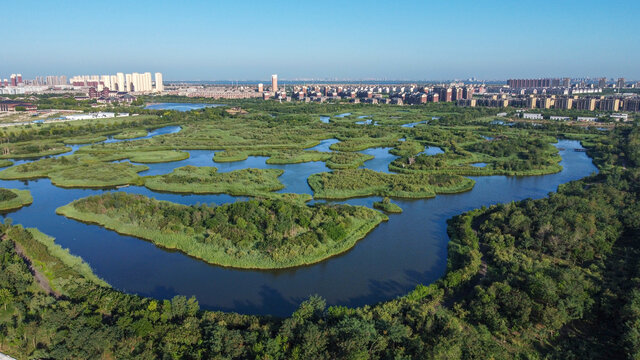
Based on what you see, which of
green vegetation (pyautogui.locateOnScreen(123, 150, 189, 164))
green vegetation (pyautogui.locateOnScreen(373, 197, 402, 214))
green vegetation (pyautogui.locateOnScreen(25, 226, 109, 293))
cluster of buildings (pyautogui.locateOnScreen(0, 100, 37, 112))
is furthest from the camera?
cluster of buildings (pyautogui.locateOnScreen(0, 100, 37, 112))

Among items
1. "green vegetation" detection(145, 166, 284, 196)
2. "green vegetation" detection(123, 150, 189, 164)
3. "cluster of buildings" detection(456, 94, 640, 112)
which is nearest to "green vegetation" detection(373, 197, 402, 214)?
"green vegetation" detection(145, 166, 284, 196)

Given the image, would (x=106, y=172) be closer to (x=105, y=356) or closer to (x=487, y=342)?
(x=105, y=356)

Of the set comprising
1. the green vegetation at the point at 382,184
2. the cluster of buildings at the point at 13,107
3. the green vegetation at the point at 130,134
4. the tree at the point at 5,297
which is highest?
the cluster of buildings at the point at 13,107

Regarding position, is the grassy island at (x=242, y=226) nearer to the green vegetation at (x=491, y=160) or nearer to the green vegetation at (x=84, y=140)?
the green vegetation at (x=491, y=160)

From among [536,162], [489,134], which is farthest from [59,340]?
[489,134]

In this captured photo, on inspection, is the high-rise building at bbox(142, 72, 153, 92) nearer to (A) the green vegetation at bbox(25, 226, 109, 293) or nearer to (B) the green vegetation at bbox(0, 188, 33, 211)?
(B) the green vegetation at bbox(0, 188, 33, 211)

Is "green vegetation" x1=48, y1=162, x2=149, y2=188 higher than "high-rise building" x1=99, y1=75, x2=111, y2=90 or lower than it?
lower

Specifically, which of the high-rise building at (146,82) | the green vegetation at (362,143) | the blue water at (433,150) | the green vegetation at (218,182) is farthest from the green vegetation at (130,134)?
the high-rise building at (146,82)
